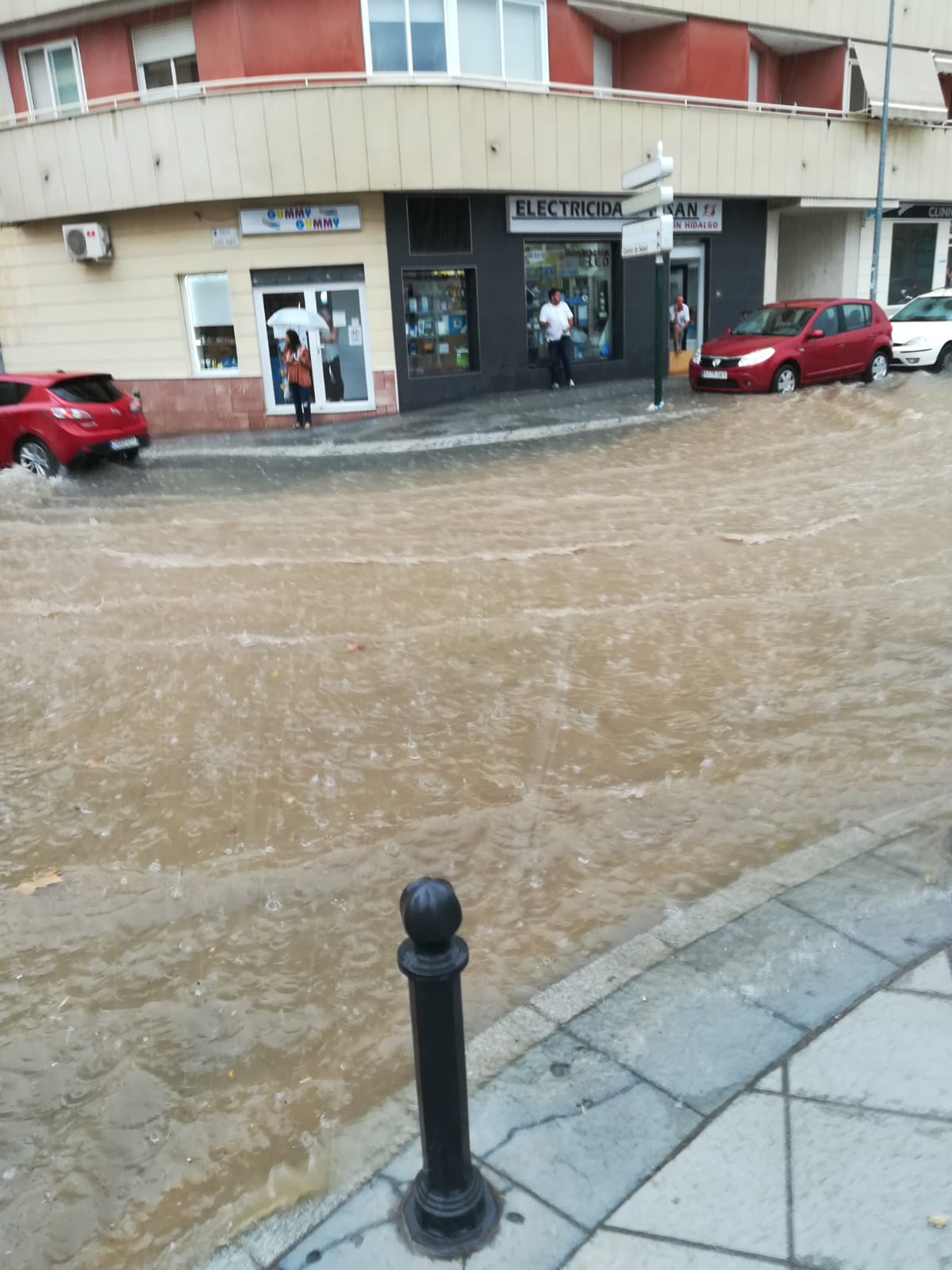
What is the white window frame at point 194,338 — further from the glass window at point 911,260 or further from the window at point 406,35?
the glass window at point 911,260

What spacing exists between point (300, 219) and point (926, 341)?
11312 millimetres

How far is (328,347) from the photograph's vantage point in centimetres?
1694

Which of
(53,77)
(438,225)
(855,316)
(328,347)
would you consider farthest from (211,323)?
(855,316)

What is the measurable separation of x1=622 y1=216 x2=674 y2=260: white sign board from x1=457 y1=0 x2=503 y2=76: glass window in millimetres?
3835

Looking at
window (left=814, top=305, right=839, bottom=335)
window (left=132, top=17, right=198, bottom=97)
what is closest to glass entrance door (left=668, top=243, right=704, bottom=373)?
window (left=814, top=305, right=839, bottom=335)

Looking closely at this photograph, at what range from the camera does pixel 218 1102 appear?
309 cm

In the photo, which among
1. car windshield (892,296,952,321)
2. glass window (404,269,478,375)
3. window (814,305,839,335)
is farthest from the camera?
car windshield (892,296,952,321)

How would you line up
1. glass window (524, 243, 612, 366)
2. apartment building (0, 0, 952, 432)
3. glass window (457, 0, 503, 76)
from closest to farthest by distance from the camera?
1. apartment building (0, 0, 952, 432)
2. glass window (457, 0, 503, 76)
3. glass window (524, 243, 612, 366)

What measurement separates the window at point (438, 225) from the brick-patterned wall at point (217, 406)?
221 centimetres

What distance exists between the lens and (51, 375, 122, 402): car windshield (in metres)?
13.1

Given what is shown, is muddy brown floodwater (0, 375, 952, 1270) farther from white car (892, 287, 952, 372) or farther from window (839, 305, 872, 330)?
white car (892, 287, 952, 372)

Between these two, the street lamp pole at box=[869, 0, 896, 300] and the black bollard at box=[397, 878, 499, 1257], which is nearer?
the black bollard at box=[397, 878, 499, 1257]

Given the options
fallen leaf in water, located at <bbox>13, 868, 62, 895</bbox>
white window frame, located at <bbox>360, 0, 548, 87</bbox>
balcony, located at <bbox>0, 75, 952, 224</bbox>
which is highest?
white window frame, located at <bbox>360, 0, 548, 87</bbox>

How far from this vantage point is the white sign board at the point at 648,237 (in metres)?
14.4
